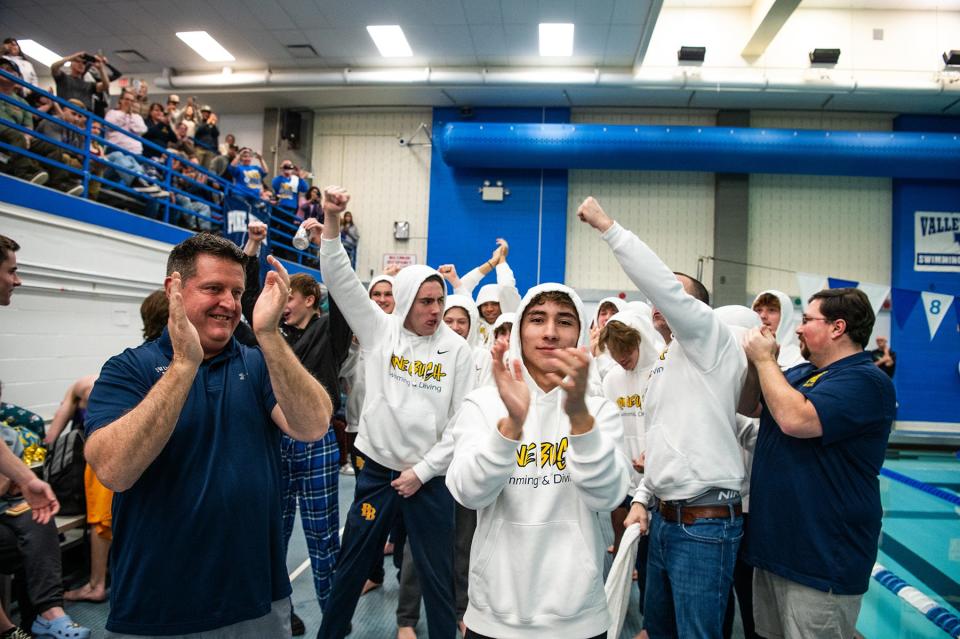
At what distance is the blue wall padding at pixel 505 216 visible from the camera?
38.4 ft

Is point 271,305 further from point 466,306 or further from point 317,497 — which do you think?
point 466,306

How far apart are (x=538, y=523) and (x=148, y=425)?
1.12m

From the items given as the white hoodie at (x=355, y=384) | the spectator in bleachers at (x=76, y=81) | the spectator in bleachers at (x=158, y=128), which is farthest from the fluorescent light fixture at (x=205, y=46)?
the white hoodie at (x=355, y=384)

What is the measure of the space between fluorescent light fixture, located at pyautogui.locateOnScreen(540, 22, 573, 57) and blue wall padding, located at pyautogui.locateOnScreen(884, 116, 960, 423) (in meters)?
7.11

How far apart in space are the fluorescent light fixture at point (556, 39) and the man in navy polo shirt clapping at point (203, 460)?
9429 mm

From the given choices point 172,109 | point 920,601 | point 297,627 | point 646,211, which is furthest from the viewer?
point 646,211

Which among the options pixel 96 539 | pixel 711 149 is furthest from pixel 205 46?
pixel 96 539

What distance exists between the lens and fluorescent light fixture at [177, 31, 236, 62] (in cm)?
1043

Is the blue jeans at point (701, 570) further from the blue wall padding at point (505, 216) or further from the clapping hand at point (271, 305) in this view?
the blue wall padding at point (505, 216)

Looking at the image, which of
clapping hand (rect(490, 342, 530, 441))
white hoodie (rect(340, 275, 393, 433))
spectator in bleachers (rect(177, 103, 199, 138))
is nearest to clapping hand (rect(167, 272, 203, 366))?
clapping hand (rect(490, 342, 530, 441))

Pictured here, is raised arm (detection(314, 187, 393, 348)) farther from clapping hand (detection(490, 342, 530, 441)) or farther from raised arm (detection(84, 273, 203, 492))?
→ clapping hand (detection(490, 342, 530, 441))

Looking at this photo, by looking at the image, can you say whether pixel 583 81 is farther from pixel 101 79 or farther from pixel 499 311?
pixel 101 79

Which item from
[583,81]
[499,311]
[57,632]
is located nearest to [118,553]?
[57,632]

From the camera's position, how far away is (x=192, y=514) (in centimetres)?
156
